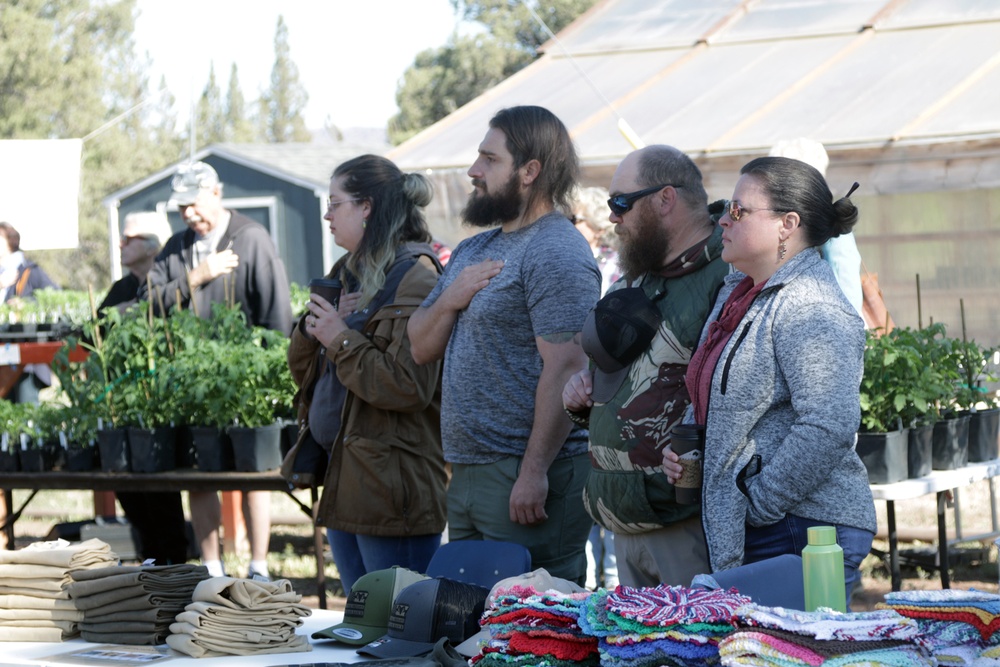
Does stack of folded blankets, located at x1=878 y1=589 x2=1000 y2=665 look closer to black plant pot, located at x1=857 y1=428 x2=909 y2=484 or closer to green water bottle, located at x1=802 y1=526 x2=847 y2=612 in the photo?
green water bottle, located at x1=802 y1=526 x2=847 y2=612

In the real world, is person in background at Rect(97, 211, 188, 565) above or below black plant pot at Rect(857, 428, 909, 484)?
below

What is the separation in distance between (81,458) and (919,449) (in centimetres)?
344

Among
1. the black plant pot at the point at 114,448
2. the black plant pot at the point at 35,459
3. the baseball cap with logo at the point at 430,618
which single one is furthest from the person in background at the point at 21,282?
the baseball cap with logo at the point at 430,618

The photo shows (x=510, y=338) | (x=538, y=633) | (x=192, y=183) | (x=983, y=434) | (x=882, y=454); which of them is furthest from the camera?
(x=192, y=183)

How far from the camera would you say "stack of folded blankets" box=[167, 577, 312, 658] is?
110 inches

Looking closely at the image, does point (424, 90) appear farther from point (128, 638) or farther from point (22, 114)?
point (128, 638)

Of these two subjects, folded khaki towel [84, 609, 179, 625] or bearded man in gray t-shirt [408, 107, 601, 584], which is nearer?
folded khaki towel [84, 609, 179, 625]

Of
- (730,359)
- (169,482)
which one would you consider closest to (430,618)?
(730,359)

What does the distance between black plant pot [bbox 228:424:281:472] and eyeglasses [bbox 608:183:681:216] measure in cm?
256

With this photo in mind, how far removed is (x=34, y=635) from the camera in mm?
3029

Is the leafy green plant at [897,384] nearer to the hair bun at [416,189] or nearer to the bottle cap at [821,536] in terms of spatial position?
the hair bun at [416,189]

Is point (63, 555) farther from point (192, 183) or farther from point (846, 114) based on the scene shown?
point (846, 114)

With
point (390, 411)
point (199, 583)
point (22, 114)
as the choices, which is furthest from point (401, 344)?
point (22, 114)

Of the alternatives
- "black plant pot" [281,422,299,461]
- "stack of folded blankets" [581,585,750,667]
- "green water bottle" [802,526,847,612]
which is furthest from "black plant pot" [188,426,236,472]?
"green water bottle" [802,526,847,612]
